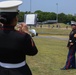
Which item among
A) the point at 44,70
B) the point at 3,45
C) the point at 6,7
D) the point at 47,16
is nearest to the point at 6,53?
the point at 3,45

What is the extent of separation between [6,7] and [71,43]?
26.8ft

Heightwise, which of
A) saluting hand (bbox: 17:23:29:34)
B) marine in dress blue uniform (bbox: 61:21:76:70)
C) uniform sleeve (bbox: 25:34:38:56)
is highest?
saluting hand (bbox: 17:23:29:34)

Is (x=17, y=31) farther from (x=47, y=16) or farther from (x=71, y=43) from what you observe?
(x=47, y=16)

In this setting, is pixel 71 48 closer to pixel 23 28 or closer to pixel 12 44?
pixel 23 28

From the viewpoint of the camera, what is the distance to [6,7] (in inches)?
196

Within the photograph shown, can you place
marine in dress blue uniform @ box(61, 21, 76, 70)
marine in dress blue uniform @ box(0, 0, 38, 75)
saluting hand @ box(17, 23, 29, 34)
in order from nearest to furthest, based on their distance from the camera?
1. marine in dress blue uniform @ box(0, 0, 38, 75)
2. saluting hand @ box(17, 23, 29, 34)
3. marine in dress blue uniform @ box(61, 21, 76, 70)

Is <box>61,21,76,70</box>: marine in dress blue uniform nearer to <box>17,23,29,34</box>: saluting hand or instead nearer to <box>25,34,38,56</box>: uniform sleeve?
<box>17,23,29,34</box>: saluting hand

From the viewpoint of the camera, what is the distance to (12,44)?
16.5ft

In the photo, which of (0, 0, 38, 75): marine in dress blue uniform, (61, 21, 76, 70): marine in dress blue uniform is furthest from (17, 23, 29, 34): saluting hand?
(61, 21, 76, 70): marine in dress blue uniform

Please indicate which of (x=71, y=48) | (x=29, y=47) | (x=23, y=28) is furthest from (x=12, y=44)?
(x=71, y=48)

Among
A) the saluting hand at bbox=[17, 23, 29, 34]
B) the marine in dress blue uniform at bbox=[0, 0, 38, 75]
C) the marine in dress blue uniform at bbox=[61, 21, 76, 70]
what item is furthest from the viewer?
the marine in dress blue uniform at bbox=[61, 21, 76, 70]

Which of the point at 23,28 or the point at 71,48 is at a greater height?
the point at 23,28

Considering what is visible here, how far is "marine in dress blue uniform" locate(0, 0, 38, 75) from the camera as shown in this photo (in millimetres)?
5023

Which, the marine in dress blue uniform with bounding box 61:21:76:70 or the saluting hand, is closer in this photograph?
the saluting hand
